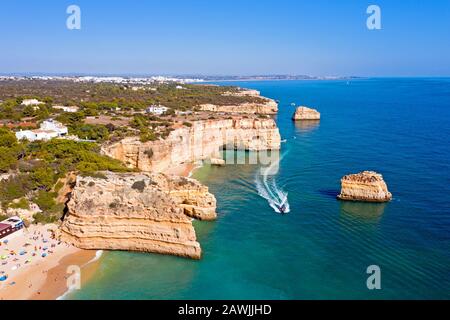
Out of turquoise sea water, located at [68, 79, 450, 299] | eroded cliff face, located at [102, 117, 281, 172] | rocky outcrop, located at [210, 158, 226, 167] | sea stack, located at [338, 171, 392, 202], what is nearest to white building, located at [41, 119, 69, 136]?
eroded cliff face, located at [102, 117, 281, 172]

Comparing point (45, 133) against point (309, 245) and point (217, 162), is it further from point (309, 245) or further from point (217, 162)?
point (309, 245)

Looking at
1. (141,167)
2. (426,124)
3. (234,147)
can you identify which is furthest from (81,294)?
(426,124)

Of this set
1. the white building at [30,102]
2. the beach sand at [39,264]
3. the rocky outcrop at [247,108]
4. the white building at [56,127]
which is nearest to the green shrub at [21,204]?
the beach sand at [39,264]

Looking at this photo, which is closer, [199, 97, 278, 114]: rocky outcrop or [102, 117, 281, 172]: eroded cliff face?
[102, 117, 281, 172]: eroded cliff face

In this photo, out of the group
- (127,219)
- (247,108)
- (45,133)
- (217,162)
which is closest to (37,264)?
(127,219)

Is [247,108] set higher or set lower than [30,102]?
lower

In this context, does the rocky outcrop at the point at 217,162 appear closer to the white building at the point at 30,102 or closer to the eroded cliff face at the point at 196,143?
the eroded cliff face at the point at 196,143

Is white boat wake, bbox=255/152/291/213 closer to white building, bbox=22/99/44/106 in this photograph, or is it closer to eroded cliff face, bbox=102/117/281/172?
eroded cliff face, bbox=102/117/281/172
